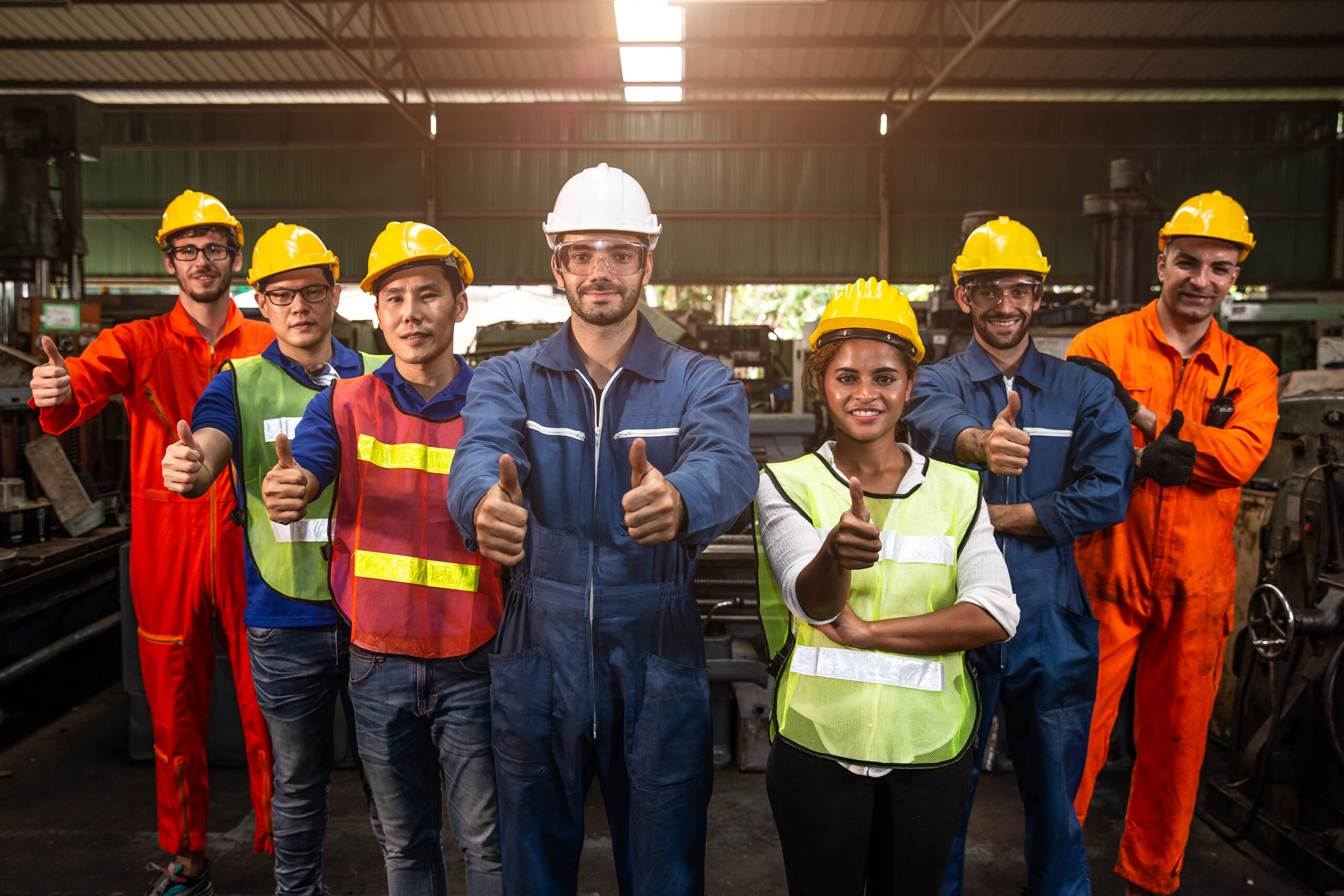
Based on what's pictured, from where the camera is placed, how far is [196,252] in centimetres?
240

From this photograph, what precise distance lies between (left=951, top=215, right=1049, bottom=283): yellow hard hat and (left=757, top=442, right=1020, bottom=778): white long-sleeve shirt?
0.72m

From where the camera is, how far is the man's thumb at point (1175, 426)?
207cm

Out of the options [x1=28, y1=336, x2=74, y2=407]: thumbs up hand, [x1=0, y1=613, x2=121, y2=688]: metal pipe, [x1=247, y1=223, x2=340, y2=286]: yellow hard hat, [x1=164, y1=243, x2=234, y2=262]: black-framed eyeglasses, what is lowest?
[x1=0, y1=613, x2=121, y2=688]: metal pipe

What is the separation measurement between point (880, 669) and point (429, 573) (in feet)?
2.81

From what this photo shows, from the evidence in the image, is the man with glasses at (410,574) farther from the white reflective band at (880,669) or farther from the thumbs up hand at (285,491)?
the white reflective band at (880,669)

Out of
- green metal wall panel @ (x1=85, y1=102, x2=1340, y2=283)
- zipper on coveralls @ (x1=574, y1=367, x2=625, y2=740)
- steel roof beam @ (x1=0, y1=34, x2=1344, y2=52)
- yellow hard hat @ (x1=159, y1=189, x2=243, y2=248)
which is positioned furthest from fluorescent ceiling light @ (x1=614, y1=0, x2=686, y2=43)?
zipper on coveralls @ (x1=574, y1=367, x2=625, y2=740)

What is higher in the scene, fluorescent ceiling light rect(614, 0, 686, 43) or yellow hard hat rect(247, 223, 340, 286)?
fluorescent ceiling light rect(614, 0, 686, 43)

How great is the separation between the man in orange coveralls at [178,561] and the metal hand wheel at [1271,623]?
270 centimetres

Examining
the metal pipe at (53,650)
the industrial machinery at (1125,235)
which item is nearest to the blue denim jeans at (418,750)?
the metal pipe at (53,650)

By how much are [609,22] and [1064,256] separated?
5963mm

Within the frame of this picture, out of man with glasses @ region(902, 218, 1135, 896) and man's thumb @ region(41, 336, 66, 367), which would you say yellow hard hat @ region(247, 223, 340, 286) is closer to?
man's thumb @ region(41, 336, 66, 367)

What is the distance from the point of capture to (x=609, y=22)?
29.4 ft

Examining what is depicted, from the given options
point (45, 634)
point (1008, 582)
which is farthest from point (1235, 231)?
point (45, 634)

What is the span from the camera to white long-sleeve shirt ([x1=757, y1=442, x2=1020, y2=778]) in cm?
141
